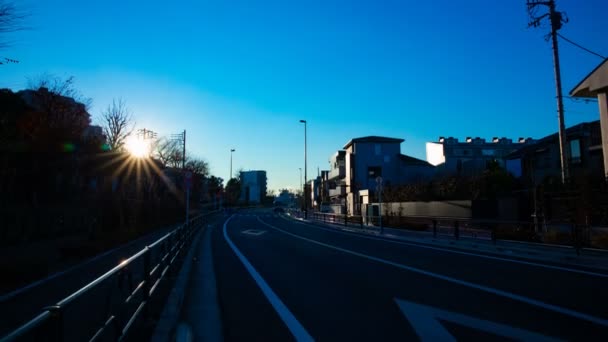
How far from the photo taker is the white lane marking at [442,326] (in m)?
5.16

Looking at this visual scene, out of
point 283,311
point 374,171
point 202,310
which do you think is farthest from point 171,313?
point 374,171

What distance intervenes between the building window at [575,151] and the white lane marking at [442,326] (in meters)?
30.4

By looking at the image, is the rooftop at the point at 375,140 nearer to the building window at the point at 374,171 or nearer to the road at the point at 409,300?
the building window at the point at 374,171

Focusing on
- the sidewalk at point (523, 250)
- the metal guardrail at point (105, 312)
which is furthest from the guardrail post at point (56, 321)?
the sidewalk at point (523, 250)

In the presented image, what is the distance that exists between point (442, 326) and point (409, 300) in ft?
5.19

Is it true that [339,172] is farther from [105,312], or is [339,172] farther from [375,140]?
[105,312]

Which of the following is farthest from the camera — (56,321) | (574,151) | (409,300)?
(574,151)

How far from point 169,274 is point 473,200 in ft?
67.3

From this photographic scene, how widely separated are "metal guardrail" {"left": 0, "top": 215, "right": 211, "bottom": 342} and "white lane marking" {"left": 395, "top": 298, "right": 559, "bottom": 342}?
381 cm

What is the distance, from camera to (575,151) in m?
30.3

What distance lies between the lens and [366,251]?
49.1ft

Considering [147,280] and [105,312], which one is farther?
[147,280]

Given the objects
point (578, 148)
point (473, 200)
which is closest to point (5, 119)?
point (473, 200)

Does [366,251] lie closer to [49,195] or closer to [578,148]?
[578,148]
